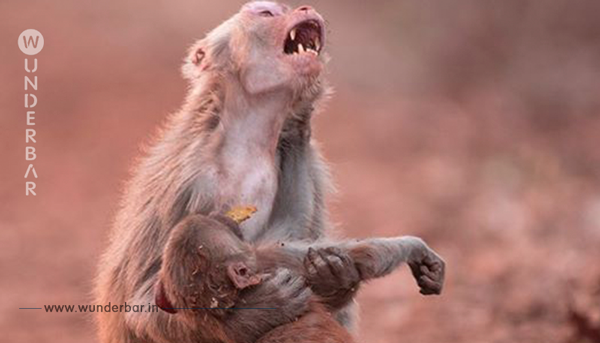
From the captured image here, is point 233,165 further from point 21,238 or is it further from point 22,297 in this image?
point 21,238

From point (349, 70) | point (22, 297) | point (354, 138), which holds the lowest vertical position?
point (22, 297)

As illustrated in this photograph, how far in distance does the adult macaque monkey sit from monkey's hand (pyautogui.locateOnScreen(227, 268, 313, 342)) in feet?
1.09

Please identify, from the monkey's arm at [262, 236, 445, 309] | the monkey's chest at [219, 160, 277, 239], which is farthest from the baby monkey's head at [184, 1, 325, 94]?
the monkey's arm at [262, 236, 445, 309]

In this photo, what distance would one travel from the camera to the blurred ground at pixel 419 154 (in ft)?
36.3

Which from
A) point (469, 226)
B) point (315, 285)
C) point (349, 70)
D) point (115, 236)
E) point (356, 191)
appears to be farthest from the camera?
point (349, 70)

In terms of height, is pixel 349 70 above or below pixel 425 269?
above

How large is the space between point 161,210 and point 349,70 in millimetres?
10426

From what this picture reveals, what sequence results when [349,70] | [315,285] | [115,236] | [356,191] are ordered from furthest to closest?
[349,70], [356,191], [115,236], [315,285]

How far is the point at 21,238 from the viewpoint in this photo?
1316 cm

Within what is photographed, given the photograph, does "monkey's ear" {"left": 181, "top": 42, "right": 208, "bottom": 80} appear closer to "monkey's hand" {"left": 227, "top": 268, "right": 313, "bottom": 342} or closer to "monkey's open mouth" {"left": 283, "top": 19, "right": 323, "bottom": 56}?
"monkey's open mouth" {"left": 283, "top": 19, "right": 323, "bottom": 56}

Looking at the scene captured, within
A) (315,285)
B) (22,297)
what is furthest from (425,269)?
(22,297)

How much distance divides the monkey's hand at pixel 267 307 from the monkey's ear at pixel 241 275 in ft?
0.32

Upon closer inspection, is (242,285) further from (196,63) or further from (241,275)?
(196,63)


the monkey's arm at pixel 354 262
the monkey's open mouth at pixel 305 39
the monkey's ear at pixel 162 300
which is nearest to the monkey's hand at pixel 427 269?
the monkey's arm at pixel 354 262
